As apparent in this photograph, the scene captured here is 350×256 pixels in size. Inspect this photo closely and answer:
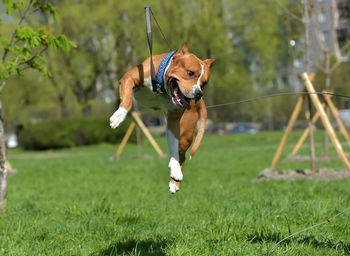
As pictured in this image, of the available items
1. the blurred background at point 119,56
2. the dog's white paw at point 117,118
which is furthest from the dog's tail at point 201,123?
the blurred background at point 119,56

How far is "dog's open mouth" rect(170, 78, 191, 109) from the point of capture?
2355 mm

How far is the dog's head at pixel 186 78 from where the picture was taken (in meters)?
2.29

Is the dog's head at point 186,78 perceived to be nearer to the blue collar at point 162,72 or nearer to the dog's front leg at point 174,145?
the blue collar at point 162,72

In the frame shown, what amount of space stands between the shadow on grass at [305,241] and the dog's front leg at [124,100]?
121 inches

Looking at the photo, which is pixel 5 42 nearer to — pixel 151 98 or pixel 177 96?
pixel 151 98

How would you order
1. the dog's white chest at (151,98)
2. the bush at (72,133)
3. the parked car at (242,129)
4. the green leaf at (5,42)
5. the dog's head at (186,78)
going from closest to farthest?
the dog's head at (186,78) → the dog's white chest at (151,98) → the green leaf at (5,42) → the bush at (72,133) → the parked car at (242,129)

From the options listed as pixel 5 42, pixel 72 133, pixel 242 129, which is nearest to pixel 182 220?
pixel 5 42

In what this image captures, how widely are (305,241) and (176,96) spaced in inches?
136

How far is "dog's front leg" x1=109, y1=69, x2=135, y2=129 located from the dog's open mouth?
0.29m

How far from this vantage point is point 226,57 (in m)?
50.5

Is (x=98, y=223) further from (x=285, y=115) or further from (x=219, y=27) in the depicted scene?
(x=285, y=115)

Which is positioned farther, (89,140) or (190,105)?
(89,140)

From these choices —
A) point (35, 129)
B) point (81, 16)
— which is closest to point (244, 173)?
point (35, 129)

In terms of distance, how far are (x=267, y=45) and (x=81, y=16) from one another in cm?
2705
